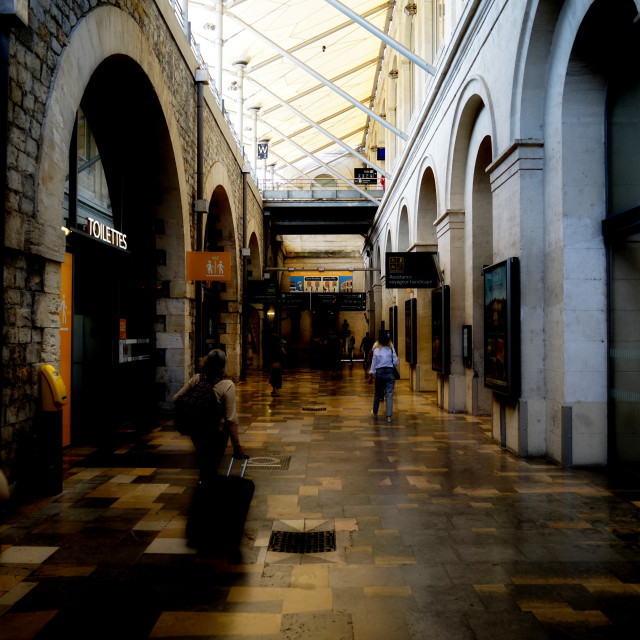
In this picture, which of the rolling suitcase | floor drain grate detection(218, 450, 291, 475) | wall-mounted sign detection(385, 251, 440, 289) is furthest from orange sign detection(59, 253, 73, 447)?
wall-mounted sign detection(385, 251, 440, 289)

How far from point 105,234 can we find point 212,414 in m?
5.07

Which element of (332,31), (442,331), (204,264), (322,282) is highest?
(332,31)

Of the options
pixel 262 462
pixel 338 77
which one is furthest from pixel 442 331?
pixel 338 77

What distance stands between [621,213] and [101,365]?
281 inches

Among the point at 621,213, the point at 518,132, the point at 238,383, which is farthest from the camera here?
the point at 238,383

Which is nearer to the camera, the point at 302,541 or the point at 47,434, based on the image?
the point at 302,541

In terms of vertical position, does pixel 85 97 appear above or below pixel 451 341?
above

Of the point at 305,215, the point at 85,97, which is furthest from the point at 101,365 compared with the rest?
the point at 305,215

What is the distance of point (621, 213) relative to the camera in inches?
224

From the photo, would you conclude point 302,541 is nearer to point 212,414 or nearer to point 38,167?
point 212,414

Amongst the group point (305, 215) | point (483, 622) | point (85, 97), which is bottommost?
point (483, 622)

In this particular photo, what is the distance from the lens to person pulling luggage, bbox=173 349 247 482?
3.93m

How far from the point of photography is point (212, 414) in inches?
154

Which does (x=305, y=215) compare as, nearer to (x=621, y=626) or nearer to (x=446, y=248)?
Answer: (x=446, y=248)
